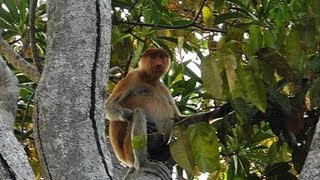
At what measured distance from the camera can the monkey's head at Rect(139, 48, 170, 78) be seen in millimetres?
3814

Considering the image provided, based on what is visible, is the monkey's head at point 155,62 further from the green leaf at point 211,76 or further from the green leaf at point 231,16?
the green leaf at point 211,76

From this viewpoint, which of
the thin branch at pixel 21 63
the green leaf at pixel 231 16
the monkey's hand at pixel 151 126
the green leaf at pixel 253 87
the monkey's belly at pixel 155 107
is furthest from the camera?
the monkey's belly at pixel 155 107

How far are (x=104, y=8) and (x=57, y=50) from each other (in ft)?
0.55

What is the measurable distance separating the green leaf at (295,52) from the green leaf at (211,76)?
8.4 inches

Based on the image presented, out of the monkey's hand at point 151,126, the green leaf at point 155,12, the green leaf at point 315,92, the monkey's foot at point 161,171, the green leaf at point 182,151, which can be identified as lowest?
the monkey's hand at point 151,126

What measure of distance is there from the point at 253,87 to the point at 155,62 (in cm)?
205

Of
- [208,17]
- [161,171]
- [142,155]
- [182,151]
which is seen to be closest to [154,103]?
[142,155]

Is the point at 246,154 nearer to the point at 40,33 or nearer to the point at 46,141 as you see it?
the point at 40,33

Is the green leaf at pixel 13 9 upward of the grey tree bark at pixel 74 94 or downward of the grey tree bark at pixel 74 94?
upward

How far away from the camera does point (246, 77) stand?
1924mm

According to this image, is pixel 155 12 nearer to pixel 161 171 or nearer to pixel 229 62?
pixel 161 171

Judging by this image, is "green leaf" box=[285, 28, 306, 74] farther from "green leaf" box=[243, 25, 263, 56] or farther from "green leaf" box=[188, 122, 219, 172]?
A: "green leaf" box=[188, 122, 219, 172]

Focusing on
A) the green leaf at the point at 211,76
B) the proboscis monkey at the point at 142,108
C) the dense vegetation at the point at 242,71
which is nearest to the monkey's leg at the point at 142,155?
the proboscis monkey at the point at 142,108

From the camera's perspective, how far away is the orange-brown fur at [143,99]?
374cm
